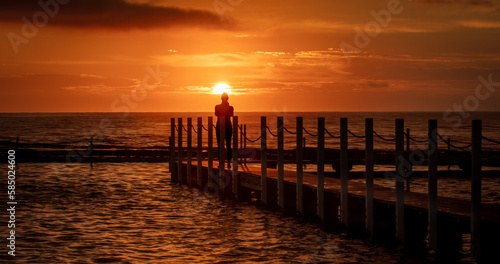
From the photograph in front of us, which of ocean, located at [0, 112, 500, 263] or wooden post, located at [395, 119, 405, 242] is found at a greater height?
wooden post, located at [395, 119, 405, 242]

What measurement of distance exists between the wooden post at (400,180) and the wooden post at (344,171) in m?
1.65

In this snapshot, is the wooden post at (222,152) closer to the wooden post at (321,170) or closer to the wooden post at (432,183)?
the wooden post at (321,170)

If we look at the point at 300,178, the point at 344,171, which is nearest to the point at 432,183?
the point at 344,171

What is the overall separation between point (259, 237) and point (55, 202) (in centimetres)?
848

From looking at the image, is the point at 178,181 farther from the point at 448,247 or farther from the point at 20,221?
the point at 448,247

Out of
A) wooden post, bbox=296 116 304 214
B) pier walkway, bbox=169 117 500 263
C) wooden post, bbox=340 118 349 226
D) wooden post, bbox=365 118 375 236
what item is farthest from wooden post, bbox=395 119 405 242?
wooden post, bbox=296 116 304 214

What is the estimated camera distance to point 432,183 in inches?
408

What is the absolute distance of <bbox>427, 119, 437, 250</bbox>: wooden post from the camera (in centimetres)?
1028

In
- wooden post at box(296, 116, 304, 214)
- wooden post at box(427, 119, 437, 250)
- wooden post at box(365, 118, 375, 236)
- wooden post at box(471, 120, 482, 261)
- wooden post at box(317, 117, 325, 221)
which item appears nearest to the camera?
wooden post at box(471, 120, 482, 261)

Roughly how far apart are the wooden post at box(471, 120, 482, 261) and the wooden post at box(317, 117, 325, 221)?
451 cm

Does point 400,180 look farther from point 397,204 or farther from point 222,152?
point 222,152

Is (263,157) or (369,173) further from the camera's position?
(263,157)

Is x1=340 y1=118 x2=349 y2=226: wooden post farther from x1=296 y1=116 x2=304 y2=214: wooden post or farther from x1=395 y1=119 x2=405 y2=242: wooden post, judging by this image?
x1=296 y1=116 x2=304 y2=214: wooden post

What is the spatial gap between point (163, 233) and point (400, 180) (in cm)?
541
